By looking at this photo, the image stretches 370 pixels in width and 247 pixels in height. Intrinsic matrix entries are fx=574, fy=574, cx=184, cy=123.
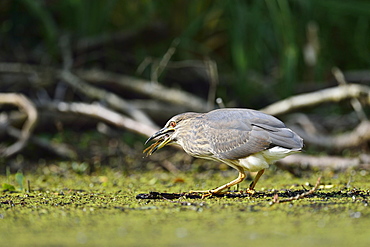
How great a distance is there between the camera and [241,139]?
3.70 m

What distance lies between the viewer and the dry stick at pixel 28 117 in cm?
558

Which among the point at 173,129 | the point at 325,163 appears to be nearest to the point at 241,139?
the point at 173,129

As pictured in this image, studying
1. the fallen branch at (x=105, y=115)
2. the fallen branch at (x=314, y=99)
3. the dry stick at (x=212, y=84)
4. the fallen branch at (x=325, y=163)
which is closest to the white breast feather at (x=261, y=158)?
the fallen branch at (x=325, y=163)

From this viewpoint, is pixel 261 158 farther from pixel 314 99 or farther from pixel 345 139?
pixel 345 139

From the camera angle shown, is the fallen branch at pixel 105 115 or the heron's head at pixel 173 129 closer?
the heron's head at pixel 173 129

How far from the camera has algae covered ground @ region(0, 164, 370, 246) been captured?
249 centimetres

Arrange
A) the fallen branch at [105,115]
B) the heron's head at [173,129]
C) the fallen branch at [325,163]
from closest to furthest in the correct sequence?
the heron's head at [173,129] < the fallen branch at [325,163] < the fallen branch at [105,115]

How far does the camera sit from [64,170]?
5.61 m

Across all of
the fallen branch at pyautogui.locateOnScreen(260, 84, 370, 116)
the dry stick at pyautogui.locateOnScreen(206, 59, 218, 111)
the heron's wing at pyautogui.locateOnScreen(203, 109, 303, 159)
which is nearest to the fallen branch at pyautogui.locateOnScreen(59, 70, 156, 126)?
the dry stick at pyautogui.locateOnScreen(206, 59, 218, 111)

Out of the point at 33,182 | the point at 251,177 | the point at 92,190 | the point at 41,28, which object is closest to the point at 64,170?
the point at 33,182

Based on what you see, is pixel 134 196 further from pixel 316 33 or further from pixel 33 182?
pixel 316 33

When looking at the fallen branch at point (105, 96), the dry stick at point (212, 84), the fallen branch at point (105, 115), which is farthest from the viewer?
the fallen branch at point (105, 96)

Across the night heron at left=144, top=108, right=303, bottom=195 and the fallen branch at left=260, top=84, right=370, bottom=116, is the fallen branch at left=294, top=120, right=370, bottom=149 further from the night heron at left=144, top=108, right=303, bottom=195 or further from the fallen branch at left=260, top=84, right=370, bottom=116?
the night heron at left=144, top=108, right=303, bottom=195

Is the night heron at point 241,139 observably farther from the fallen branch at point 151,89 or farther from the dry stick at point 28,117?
the fallen branch at point 151,89
